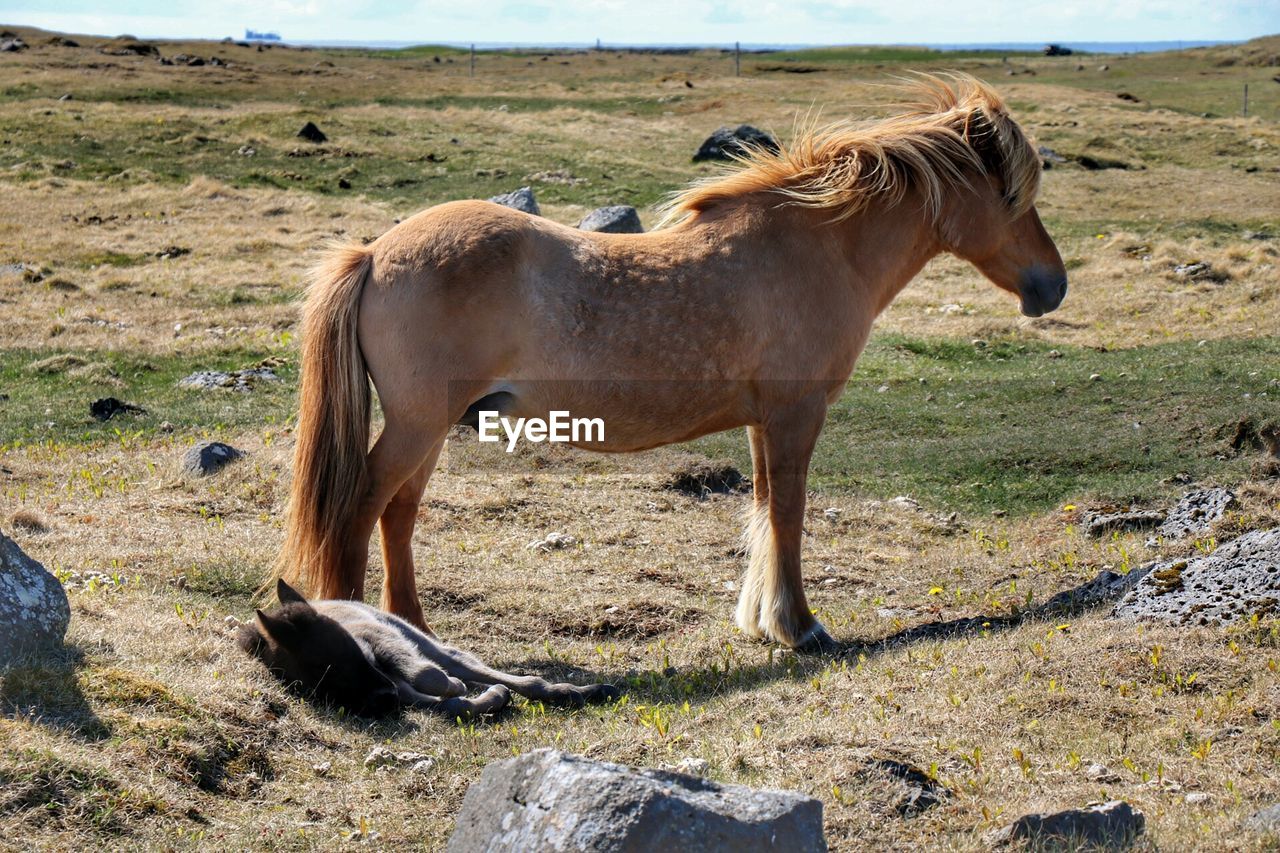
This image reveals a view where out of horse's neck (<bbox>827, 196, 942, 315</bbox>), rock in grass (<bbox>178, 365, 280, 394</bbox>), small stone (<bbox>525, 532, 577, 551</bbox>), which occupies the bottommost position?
small stone (<bbox>525, 532, 577, 551</bbox>)

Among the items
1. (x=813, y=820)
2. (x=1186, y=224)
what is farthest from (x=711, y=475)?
(x=1186, y=224)

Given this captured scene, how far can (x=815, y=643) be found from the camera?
6.82m

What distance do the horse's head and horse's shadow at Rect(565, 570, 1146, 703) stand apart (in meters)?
1.79

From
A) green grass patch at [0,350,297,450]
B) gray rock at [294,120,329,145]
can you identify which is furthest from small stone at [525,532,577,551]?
gray rock at [294,120,329,145]

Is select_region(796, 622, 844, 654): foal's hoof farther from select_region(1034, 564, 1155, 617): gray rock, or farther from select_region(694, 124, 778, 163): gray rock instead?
select_region(694, 124, 778, 163): gray rock

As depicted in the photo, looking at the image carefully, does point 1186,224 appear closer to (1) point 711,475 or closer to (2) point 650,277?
(1) point 711,475

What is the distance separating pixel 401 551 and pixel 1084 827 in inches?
162

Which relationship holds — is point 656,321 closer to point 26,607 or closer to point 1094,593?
point 1094,593

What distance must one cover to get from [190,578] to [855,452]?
6165mm

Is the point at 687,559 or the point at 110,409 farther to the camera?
the point at 110,409

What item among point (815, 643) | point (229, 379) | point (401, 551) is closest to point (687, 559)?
point (815, 643)

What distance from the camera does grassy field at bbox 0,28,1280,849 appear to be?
182 inches

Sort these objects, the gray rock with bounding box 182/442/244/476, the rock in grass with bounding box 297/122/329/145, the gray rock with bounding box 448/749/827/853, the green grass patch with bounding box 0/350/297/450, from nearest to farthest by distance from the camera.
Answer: the gray rock with bounding box 448/749/827/853 → the gray rock with bounding box 182/442/244/476 → the green grass patch with bounding box 0/350/297/450 → the rock in grass with bounding box 297/122/329/145

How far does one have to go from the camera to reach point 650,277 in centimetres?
669
